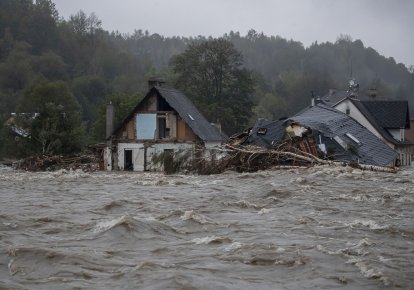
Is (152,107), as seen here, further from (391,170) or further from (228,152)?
(391,170)

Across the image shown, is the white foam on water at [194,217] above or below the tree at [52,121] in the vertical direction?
below

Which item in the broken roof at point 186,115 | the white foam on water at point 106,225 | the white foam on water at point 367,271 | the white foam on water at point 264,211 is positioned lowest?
the white foam on water at point 367,271

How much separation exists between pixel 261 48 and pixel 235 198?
463 feet

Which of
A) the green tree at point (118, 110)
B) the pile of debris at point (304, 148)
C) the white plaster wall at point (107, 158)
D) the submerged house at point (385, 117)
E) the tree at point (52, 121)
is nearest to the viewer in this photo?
the pile of debris at point (304, 148)

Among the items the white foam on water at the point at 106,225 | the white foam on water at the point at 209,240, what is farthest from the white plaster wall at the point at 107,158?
the white foam on water at the point at 209,240

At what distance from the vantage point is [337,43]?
153 m

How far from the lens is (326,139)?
3052 cm

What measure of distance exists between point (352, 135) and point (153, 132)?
1301 centimetres

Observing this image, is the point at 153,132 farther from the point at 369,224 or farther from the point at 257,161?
the point at 369,224

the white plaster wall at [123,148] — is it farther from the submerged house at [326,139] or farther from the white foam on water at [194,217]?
the white foam on water at [194,217]

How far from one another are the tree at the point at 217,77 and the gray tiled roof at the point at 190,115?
64.8 ft

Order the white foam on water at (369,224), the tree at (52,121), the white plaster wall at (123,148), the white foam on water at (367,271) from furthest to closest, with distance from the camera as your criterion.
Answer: the tree at (52,121) → the white plaster wall at (123,148) → the white foam on water at (369,224) → the white foam on water at (367,271)

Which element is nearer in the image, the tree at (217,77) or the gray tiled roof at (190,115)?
the gray tiled roof at (190,115)

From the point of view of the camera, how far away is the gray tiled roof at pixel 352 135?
3017 cm
